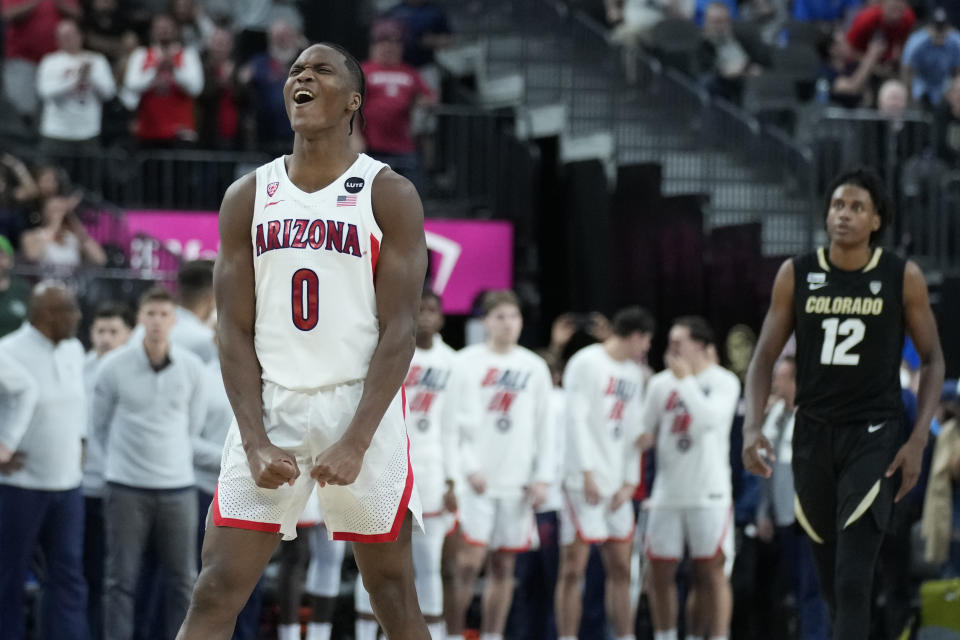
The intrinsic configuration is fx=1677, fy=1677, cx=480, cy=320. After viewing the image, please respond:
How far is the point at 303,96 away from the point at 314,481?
1.24 meters

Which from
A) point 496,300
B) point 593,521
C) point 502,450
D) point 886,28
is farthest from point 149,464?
point 886,28

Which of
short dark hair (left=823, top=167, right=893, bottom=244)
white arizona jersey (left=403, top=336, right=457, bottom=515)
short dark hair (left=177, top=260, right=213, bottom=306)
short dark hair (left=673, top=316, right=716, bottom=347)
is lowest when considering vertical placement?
white arizona jersey (left=403, top=336, right=457, bottom=515)

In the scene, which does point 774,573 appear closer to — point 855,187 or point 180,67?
point 855,187

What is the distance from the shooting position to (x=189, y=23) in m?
16.2

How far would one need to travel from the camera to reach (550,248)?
639 inches

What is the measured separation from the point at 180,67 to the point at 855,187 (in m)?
8.99

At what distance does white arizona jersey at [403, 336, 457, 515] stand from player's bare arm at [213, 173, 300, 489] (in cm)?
508

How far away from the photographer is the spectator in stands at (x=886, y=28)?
17.8m

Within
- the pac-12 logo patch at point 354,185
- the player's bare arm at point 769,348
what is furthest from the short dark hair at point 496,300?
the pac-12 logo patch at point 354,185

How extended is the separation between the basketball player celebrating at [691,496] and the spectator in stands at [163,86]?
5902 mm

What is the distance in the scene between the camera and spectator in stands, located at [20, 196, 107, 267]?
1297cm

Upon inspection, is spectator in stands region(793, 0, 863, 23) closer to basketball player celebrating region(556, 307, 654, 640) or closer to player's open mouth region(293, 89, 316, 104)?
basketball player celebrating region(556, 307, 654, 640)

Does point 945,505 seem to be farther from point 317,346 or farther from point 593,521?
point 317,346

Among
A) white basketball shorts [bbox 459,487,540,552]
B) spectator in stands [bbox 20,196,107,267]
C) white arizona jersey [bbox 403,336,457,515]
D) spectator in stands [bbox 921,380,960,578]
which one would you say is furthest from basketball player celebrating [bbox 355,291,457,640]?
spectator in stands [bbox 20,196,107,267]
